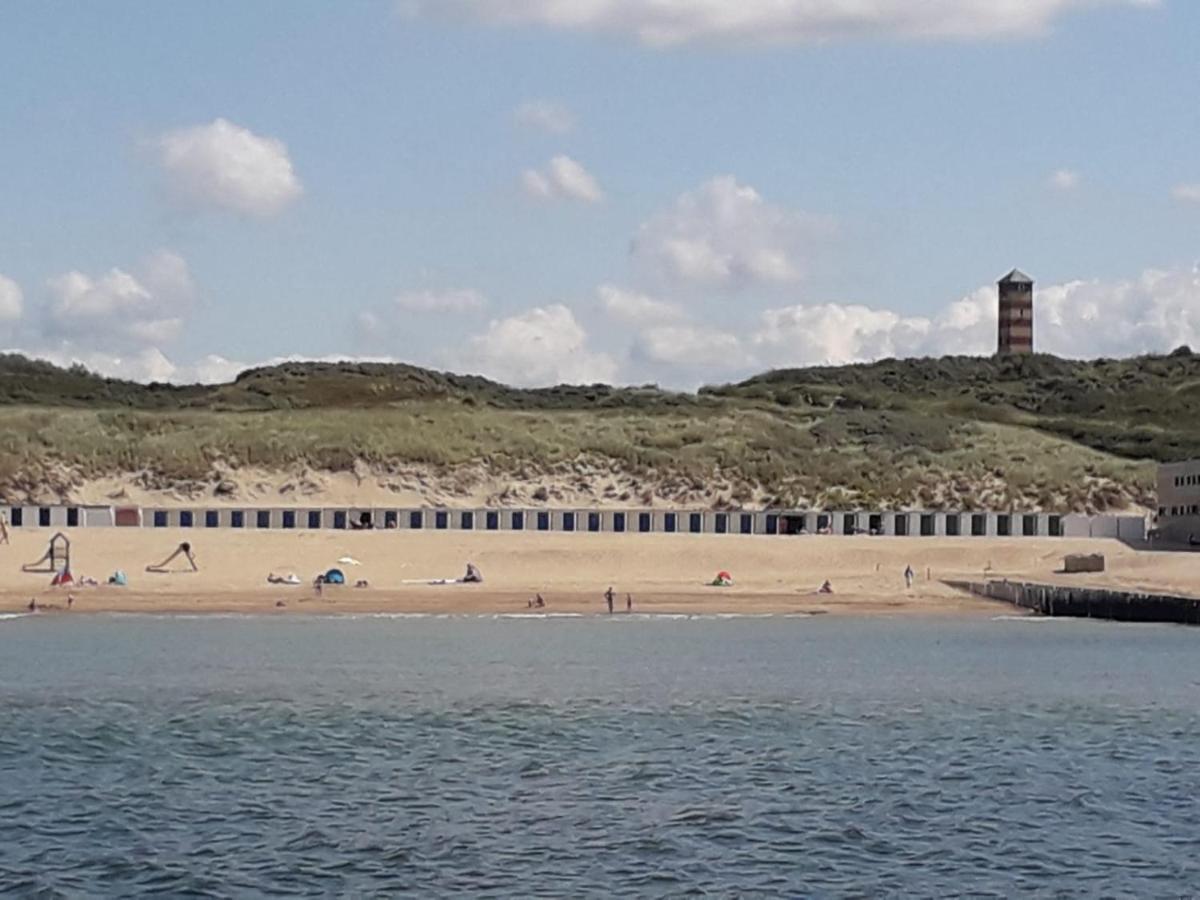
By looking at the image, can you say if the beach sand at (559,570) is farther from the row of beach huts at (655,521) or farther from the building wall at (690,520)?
the building wall at (690,520)

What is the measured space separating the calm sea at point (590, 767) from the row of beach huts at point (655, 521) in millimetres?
26354

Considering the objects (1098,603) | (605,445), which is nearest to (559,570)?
(1098,603)

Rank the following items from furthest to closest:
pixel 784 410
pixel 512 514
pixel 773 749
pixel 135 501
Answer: pixel 784 410 < pixel 135 501 < pixel 512 514 < pixel 773 749

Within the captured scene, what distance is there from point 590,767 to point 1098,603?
104 feet

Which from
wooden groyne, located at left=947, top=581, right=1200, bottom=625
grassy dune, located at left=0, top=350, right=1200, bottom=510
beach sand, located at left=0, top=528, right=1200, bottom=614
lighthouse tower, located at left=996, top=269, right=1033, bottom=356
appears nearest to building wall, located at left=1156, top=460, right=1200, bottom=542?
beach sand, located at left=0, top=528, right=1200, bottom=614

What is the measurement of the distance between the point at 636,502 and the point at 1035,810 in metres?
61.6

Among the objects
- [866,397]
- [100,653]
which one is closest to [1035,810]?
[100,653]

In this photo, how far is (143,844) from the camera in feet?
72.4

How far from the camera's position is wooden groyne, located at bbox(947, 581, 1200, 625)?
179 ft

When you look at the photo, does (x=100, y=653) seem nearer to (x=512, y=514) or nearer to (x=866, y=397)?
(x=512, y=514)

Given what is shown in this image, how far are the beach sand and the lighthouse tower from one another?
94464mm

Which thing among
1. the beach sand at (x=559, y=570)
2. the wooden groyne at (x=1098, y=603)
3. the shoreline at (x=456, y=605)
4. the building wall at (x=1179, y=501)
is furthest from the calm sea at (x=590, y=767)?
the building wall at (x=1179, y=501)

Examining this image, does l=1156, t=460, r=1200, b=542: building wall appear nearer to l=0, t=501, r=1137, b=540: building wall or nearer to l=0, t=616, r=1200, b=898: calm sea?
l=0, t=501, r=1137, b=540: building wall

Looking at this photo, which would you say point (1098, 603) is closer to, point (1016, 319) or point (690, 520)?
point (690, 520)
